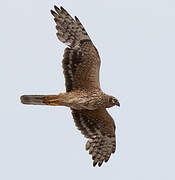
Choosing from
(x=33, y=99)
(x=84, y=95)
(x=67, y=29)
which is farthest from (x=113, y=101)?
(x=67, y=29)

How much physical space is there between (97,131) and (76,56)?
206 centimetres

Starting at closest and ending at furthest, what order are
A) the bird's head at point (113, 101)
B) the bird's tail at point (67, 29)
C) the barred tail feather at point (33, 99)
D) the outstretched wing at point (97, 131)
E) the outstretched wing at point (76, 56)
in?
the bird's head at point (113, 101), the barred tail feather at point (33, 99), the outstretched wing at point (76, 56), the bird's tail at point (67, 29), the outstretched wing at point (97, 131)

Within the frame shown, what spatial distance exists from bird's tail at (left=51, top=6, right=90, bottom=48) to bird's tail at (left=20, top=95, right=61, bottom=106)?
1.44 metres

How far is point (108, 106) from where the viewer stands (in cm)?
1099

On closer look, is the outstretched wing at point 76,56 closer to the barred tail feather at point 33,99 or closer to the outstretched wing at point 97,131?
the barred tail feather at point 33,99

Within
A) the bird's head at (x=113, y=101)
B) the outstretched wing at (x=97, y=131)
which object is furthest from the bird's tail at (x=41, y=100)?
the bird's head at (x=113, y=101)

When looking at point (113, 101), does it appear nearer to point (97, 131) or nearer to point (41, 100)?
point (97, 131)

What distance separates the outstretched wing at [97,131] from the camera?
11773 mm

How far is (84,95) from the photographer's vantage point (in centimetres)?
1112

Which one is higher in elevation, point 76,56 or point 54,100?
point 76,56

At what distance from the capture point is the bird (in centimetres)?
1109

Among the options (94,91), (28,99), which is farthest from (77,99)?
(28,99)

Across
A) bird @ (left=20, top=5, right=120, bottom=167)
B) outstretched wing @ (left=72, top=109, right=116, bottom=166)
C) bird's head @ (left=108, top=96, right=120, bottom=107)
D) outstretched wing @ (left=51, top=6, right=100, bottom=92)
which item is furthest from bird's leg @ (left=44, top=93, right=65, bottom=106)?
bird's head @ (left=108, top=96, right=120, bottom=107)

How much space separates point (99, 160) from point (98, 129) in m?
0.79
